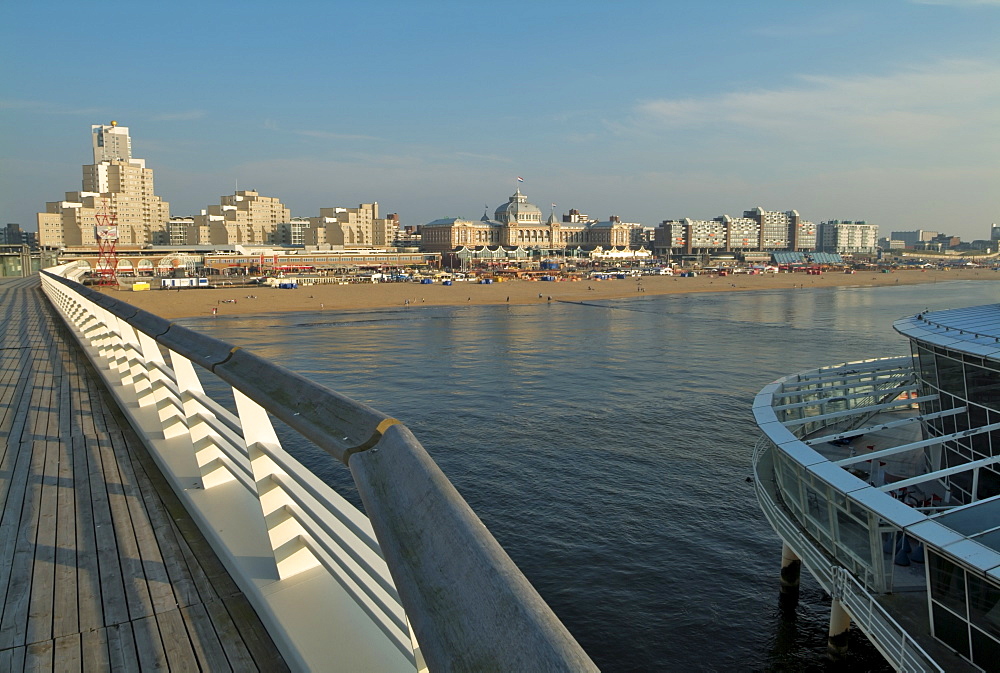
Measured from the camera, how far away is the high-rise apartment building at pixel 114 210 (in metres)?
125

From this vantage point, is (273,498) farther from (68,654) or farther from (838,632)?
(838,632)

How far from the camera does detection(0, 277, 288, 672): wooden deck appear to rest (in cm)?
231

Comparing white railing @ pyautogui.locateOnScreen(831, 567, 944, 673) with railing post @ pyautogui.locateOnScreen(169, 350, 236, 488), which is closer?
railing post @ pyautogui.locateOnScreen(169, 350, 236, 488)

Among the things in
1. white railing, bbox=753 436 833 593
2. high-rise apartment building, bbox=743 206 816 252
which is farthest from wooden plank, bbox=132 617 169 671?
high-rise apartment building, bbox=743 206 816 252

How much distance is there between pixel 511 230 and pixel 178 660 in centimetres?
14829

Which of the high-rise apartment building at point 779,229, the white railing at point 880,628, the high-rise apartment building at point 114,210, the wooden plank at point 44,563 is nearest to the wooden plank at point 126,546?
the wooden plank at point 44,563

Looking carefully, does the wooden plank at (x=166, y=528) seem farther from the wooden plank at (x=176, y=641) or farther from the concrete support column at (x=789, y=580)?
the concrete support column at (x=789, y=580)

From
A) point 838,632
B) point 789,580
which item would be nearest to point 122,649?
point 838,632

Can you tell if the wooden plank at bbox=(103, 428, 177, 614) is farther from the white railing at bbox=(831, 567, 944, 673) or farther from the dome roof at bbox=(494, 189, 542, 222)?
the dome roof at bbox=(494, 189, 542, 222)

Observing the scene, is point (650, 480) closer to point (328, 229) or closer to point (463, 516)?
point (463, 516)

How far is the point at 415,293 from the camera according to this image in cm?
7181

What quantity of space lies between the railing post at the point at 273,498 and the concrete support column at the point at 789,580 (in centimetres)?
958

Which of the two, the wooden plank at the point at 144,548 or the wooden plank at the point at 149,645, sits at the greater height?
the wooden plank at the point at 144,548

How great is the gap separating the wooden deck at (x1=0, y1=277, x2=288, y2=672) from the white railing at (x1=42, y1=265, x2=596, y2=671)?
0.40 ft
